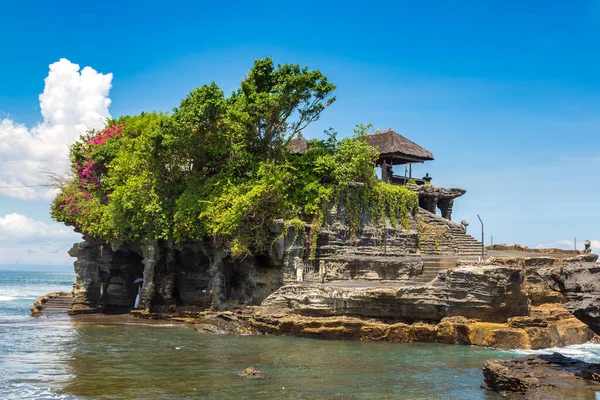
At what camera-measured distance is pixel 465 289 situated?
69.8ft

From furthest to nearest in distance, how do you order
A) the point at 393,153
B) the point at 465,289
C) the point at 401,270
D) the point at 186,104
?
the point at 393,153
the point at 186,104
the point at 401,270
the point at 465,289

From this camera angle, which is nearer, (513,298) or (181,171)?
(513,298)

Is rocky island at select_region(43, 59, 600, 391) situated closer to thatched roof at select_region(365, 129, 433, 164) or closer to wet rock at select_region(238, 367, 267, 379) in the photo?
thatched roof at select_region(365, 129, 433, 164)

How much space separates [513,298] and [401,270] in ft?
20.1

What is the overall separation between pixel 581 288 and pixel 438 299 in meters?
6.30

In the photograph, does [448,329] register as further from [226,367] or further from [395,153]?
[395,153]

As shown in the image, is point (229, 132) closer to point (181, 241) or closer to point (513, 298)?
point (181, 241)

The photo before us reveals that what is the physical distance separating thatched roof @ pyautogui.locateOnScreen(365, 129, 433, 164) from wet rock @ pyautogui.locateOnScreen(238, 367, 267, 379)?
2130 centimetres

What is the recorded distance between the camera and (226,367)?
16953 millimetres

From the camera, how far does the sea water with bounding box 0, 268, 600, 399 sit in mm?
13969

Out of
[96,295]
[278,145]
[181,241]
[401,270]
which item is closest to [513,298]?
[401,270]

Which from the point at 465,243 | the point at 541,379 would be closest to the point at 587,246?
the point at 465,243

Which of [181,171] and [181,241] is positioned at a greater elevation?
[181,171]

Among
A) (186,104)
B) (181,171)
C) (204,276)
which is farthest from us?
(204,276)
